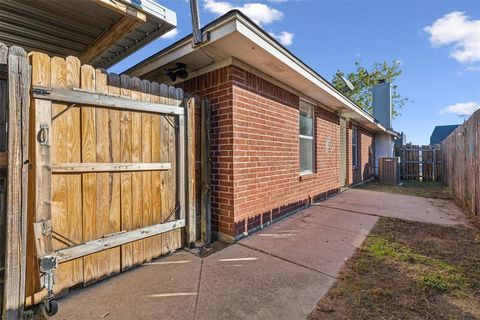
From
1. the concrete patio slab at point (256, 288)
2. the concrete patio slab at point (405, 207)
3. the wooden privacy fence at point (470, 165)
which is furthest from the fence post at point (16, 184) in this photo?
the wooden privacy fence at point (470, 165)

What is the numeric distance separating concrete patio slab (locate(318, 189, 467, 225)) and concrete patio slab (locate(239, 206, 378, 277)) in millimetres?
710

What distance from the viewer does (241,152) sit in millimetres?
3494

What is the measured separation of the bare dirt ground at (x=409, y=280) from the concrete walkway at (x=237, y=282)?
175mm

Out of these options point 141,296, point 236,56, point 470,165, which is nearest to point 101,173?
point 141,296

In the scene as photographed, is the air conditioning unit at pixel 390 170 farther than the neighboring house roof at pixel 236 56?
Yes

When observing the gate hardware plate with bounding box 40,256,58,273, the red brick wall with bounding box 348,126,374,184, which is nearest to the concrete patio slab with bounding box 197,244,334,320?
the gate hardware plate with bounding box 40,256,58,273

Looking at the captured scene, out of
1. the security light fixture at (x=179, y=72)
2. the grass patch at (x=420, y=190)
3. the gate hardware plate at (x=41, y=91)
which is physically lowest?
the grass patch at (x=420, y=190)

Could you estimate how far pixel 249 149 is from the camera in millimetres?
3676

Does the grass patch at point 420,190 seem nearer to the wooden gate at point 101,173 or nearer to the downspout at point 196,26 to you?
the wooden gate at point 101,173

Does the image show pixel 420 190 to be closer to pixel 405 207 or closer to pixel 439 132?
pixel 405 207

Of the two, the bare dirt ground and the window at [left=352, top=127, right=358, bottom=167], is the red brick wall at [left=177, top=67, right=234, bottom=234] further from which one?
the window at [left=352, top=127, right=358, bottom=167]

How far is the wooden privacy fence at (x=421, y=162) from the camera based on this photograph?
12242 millimetres

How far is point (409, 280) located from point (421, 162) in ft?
42.8

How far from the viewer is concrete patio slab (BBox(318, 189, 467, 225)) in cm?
467
